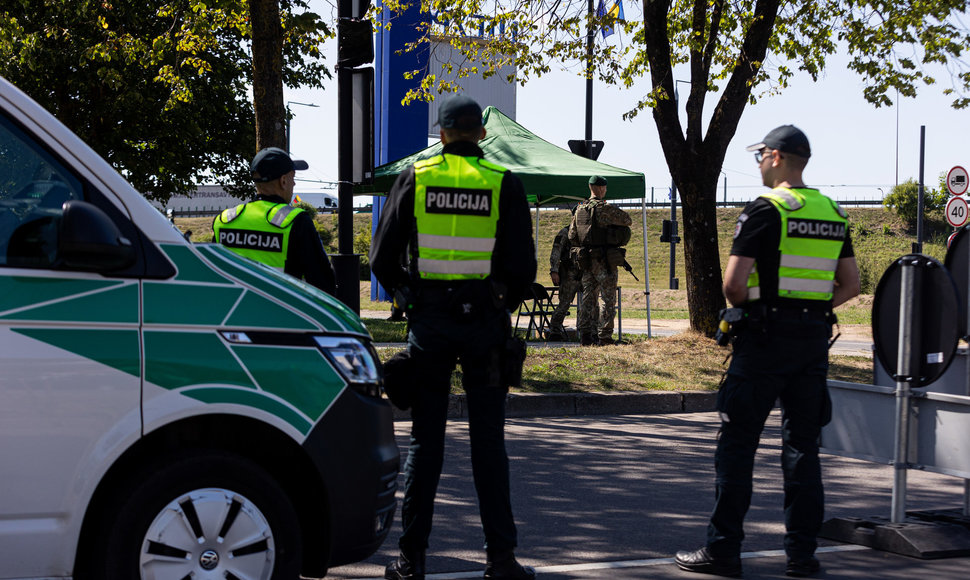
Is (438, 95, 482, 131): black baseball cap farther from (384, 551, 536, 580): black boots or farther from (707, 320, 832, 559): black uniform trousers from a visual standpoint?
(384, 551, 536, 580): black boots

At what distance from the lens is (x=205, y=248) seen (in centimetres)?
369

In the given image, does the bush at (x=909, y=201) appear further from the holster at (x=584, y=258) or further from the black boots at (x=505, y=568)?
the black boots at (x=505, y=568)

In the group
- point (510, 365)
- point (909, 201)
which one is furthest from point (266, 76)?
point (909, 201)

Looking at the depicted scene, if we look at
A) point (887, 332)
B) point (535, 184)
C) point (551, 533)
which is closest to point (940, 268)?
point (887, 332)

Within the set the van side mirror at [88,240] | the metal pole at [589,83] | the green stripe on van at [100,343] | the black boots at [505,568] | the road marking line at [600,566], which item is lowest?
the road marking line at [600,566]

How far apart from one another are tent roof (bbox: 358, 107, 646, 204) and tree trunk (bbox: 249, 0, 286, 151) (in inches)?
119

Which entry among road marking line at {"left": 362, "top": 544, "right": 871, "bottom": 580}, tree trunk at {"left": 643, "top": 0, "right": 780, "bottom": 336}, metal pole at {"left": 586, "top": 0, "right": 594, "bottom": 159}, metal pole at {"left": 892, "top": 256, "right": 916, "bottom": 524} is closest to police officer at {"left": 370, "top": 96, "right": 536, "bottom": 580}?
road marking line at {"left": 362, "top": 544, "right": 871, "bottom": 580}

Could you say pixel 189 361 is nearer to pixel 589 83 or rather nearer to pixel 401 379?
pixel 401 379

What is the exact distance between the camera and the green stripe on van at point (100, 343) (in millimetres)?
3346

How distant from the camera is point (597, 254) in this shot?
47.6ft

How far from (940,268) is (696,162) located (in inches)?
336

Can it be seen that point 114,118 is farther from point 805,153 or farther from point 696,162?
point 805,153

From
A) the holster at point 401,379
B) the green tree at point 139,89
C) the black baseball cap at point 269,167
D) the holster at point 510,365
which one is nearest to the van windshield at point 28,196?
the holster at point 401,379

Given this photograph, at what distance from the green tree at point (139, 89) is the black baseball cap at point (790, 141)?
1867 cm
